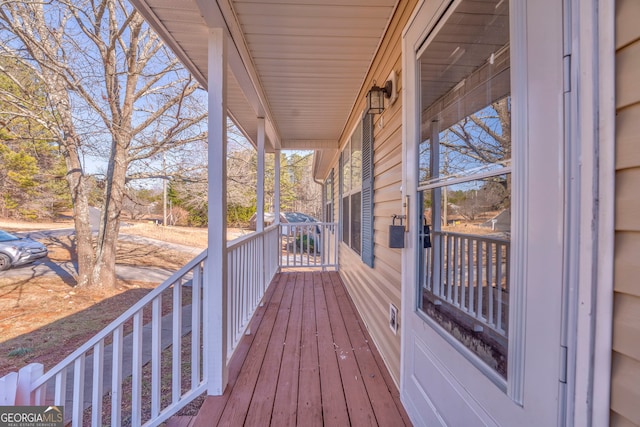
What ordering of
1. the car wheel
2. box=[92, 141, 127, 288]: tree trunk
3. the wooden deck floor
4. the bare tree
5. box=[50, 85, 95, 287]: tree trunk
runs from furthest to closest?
the car wheel
box=[92, 141, 127, 288]: tree trunk
box=[50, 85, 95, 287]: tree trunk
the bare tree
the wooden deck floor

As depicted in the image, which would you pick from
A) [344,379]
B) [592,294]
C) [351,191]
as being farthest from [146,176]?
[592,294]

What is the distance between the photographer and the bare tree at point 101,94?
16.9 ft

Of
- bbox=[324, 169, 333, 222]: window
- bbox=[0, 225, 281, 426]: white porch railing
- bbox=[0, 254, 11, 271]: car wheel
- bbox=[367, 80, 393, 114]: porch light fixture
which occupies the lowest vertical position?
bbox=[0, 254, 11, 271]: car wheel

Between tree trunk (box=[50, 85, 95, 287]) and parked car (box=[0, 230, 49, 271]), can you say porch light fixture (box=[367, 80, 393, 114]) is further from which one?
parked car (box=[0, 230, 49, 271])

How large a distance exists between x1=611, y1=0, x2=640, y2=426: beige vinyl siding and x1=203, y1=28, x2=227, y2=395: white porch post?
5.75 feet

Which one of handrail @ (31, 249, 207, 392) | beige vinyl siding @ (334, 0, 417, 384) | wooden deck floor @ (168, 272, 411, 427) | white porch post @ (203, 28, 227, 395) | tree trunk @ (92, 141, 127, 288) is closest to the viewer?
handrail @ (31, 249, 207, 392)

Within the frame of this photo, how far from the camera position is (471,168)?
3.71 ft

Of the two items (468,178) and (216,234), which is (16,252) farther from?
(468,178)

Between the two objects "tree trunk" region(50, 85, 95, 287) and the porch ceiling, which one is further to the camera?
"tree trunk" region(50, 85, 95, 287)

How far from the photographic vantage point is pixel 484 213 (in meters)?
1.11

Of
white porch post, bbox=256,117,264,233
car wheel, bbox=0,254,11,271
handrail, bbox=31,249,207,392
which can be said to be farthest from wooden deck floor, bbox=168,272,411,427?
car wheel, bbox=0,254,11,271

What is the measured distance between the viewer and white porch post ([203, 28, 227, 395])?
5.88 ft

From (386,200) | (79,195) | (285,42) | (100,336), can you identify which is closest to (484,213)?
(386,200)

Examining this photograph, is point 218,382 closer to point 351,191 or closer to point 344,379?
point 344,379
